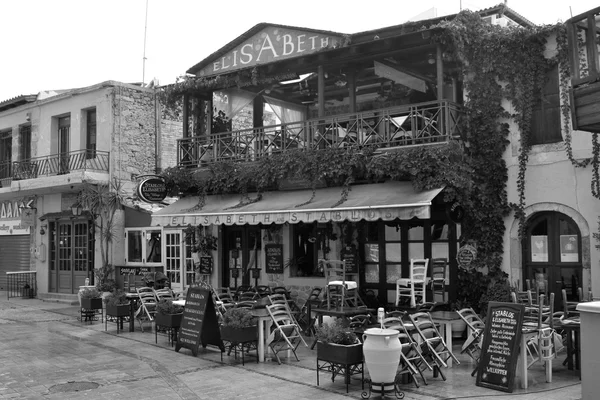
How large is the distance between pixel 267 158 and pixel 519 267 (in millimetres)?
5766

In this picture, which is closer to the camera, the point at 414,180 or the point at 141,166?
the point at 414,180

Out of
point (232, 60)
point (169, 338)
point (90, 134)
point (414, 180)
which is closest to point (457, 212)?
point (414, 180)

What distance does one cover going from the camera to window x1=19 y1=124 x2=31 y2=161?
2223 centimetres

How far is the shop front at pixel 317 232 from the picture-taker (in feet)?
38.0

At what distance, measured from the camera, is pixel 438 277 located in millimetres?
12008

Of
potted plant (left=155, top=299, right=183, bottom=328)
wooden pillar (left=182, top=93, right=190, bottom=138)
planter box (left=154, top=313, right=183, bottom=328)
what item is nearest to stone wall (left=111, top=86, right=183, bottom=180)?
wooden pillar (left=182, top=93, right=190, bottom=138)

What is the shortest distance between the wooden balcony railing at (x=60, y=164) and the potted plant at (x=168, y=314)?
29.0 feet

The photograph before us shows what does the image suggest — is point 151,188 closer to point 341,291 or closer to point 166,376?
point 341,291

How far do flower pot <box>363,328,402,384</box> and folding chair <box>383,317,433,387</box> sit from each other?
44cm

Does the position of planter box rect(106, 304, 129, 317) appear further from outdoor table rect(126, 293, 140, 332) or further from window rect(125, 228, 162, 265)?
window rect(125, 228, 162, 265)

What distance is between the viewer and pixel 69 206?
20.0 m

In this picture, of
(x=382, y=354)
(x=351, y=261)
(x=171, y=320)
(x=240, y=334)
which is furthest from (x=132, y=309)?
(x=382, y=354)

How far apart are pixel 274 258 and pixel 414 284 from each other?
4106mm

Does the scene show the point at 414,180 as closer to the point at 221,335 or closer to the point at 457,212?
the point at 457,212
